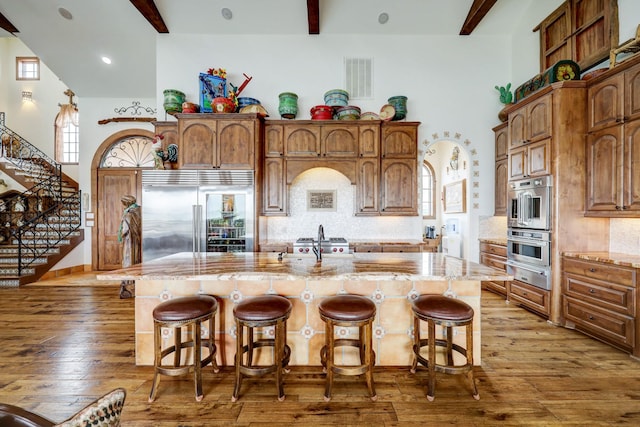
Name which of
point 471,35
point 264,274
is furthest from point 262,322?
point 471,35

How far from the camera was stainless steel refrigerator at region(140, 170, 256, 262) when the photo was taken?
4.10 m

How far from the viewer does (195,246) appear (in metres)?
4.11

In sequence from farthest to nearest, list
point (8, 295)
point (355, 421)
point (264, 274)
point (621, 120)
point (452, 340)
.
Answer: point (8, 295) < point (621, 120) < point (452, 340) < point (264, 274) < point (355, 421)

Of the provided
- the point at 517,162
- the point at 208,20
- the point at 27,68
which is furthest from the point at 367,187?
the point at 27,68

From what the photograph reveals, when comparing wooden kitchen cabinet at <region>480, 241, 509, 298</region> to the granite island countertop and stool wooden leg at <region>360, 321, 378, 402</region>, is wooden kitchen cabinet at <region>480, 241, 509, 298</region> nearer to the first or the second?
the granite island countertop

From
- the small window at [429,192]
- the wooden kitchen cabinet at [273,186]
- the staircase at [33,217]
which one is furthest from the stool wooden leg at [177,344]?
the small window at [429,192]

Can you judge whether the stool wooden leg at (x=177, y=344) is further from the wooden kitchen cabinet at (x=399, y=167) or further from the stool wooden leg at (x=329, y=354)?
the wooden kitchen cabinet at (x=399, y=167)

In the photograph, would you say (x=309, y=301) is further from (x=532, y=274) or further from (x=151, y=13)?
(x=151, y=13)

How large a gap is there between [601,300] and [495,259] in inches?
62.7

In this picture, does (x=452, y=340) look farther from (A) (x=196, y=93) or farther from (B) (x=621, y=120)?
(A) (x=196, y=93)

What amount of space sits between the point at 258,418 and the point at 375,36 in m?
5.56

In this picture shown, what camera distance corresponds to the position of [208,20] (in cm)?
462

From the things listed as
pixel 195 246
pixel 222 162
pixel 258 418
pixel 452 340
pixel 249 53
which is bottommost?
pixel 258 418

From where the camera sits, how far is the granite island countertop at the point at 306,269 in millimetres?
2008
